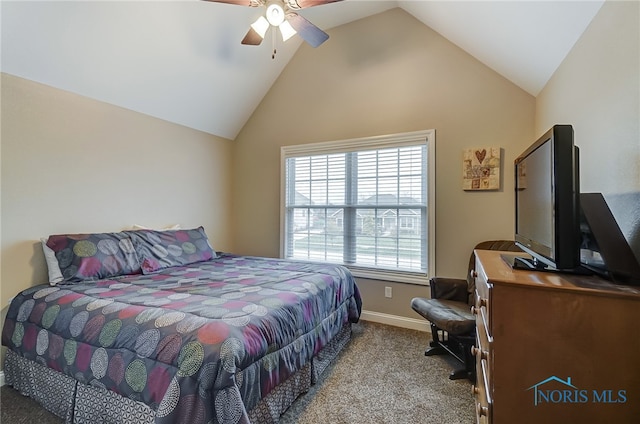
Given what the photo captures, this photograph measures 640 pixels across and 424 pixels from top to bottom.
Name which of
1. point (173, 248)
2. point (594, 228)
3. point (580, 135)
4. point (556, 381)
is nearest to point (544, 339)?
point (556, 381)

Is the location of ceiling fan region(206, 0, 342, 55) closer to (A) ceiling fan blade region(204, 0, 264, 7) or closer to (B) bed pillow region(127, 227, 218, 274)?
(A) ceiling fan blade region(204, 0, 264, 7)

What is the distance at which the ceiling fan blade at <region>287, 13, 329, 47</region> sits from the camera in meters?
2.23

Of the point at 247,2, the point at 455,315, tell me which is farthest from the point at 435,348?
the point at 247,2

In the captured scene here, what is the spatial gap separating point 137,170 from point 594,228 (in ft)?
11.9

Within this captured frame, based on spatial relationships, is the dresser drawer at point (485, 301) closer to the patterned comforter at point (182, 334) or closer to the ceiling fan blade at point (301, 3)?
the patterned comforter at point (182, 334)

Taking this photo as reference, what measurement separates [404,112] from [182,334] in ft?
9.61

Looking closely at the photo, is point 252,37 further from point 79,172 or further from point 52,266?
point 52,266

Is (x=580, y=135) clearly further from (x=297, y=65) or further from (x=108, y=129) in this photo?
(x=108, y=129)

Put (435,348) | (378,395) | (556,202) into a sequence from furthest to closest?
(435,348) < (378,395) < (556,202)

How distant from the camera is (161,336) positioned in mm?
1313

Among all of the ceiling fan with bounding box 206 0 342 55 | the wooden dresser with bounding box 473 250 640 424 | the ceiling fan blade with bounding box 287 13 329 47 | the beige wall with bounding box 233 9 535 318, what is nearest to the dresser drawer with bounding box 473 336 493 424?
the wooden dresser with bounding box 473 250 640 424

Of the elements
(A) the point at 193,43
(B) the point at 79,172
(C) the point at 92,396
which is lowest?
(C) the point at 92,396

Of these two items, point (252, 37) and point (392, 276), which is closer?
point (252, 37)

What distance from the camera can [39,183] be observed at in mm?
2279
